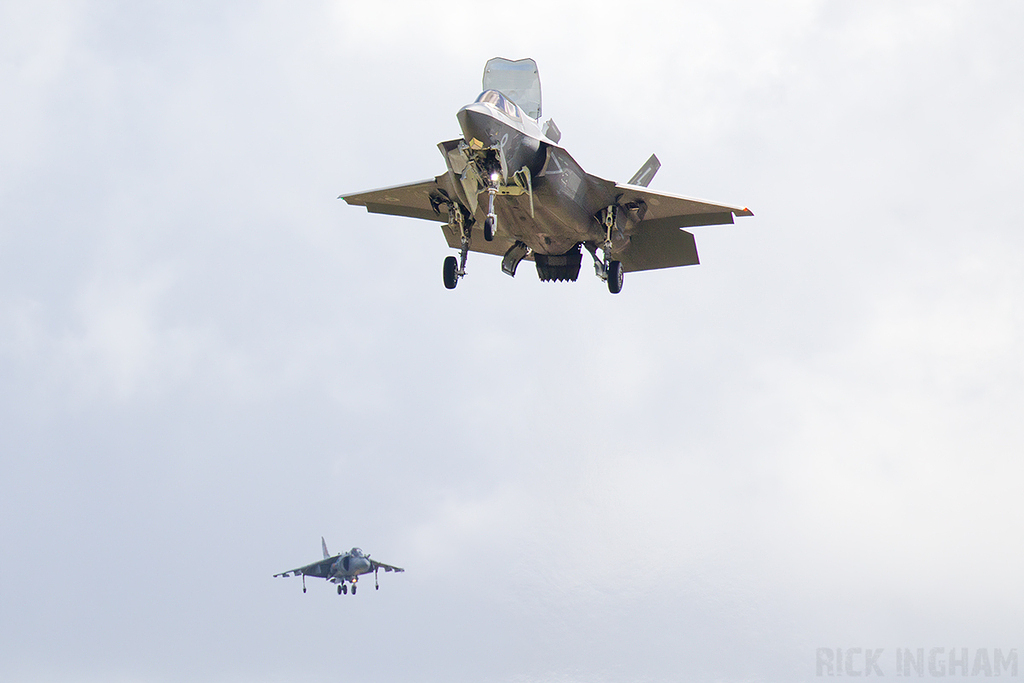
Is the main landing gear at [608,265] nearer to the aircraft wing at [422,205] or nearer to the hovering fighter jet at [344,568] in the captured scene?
the aircraft wing at [422,205]

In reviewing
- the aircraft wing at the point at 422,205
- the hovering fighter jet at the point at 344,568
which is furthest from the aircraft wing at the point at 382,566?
the aircraft wing at the point at 422,205

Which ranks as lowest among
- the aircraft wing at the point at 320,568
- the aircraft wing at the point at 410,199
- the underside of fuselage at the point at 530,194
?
the aircraft wing at the point at 320,568

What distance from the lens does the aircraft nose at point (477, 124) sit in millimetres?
25906

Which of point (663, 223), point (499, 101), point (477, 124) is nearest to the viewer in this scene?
point (477, 124)

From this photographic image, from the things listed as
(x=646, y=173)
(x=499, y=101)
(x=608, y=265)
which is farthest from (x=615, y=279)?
(x=499, y=101)

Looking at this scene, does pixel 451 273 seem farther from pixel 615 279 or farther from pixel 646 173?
pixel 646 173

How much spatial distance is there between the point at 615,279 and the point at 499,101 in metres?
6.18

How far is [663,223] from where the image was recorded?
31.7 m

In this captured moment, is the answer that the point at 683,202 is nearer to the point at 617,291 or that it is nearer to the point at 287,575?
the point at 617,291

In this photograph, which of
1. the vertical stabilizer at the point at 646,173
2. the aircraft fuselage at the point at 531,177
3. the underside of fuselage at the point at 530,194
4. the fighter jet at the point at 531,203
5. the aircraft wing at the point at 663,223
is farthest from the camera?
the vertical stabilizer at the point at 646,173

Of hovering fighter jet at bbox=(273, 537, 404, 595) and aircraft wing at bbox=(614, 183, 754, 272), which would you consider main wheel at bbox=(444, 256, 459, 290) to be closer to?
aircraft wing at bbox=(614, 183, 754, 272)

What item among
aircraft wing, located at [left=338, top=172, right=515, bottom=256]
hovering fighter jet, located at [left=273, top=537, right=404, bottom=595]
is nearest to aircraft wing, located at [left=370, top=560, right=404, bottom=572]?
hovering fighter jet, located at [left=273, top=537, right=404, bottom=595]

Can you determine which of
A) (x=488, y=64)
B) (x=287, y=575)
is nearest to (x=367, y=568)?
(x=287, y=575)

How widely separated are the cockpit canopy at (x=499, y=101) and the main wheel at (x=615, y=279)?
523 cm
